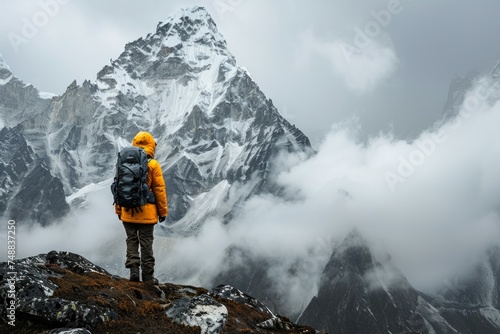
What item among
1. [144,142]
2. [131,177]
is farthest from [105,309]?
[144,142]

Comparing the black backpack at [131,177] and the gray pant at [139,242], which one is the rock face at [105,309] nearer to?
A: the gray pant at [139,242]

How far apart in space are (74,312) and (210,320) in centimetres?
425

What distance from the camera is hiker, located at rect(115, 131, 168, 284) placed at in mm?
19672

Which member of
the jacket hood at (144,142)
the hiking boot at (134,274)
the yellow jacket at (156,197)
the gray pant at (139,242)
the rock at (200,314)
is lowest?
the rock at (200,314)

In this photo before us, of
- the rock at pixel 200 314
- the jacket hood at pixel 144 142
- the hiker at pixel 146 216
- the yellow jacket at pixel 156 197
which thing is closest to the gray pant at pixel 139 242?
the hiker at pixel 146 216

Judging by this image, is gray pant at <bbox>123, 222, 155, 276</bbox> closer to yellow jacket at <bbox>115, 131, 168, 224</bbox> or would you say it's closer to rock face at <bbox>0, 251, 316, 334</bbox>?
yellow jacket at <bbox>115, 131, 168, 224</bbox>

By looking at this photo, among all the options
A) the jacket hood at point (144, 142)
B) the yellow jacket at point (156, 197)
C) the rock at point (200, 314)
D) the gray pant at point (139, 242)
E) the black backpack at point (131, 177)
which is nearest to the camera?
the rock at point (200, 314)

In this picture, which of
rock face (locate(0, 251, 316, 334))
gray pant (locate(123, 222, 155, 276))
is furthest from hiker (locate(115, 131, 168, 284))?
rock face (locate(0, 251, 316, 334))

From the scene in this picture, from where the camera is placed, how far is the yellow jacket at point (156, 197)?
19641mm

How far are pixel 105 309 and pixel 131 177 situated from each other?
214 inches

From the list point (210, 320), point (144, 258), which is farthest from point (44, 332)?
point (144, 258)

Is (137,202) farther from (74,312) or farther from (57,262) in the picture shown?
(57,262)

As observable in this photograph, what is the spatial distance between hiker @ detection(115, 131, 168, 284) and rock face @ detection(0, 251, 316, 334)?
91 centimetres

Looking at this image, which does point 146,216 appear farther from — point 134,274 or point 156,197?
point 134,274
